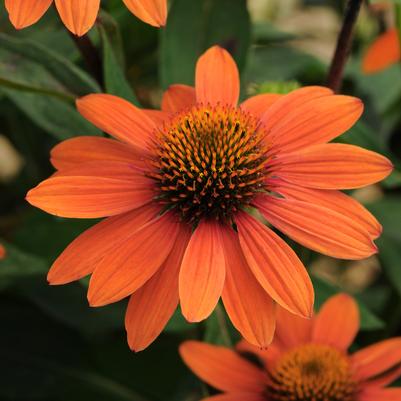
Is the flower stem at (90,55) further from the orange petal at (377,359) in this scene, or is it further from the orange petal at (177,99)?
the orange petal at (377,359)

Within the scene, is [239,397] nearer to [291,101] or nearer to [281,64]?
[291,101]

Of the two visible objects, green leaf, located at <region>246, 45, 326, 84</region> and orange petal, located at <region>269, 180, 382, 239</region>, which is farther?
green leaf, located at <region>246, 45, 326, 84</region>

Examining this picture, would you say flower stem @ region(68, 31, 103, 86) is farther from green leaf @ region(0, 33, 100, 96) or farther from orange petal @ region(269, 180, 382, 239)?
orange petal @ region(269, 180, 382, 239)

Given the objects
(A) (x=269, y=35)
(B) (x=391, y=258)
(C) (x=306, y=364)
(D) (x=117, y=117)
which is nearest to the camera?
(D) (x=117, y=117)

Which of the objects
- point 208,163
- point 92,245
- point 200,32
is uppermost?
point 200,32

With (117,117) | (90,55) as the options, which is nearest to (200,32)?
(90,55)

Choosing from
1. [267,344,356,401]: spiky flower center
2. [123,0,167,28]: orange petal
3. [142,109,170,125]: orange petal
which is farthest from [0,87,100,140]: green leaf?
[267,344,356,401]: spiky flower center

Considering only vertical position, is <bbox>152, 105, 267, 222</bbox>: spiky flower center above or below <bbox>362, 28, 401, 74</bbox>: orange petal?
below
